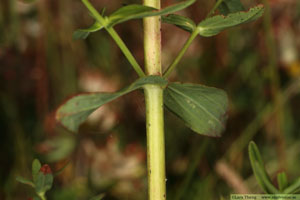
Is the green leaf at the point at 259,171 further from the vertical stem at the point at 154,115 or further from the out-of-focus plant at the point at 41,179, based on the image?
the out-of-focus plant at the point at 41,179

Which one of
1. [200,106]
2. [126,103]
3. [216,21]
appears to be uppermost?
[126,103]

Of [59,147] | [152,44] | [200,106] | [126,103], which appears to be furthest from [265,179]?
[126,103]

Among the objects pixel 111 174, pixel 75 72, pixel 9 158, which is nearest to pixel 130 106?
pixel 75 72

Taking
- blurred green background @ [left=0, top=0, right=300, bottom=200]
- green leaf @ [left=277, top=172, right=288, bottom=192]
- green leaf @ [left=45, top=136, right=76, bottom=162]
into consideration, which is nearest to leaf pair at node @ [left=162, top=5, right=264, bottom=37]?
green leaf @ [left=277, top=172, right=288, bottom=192]

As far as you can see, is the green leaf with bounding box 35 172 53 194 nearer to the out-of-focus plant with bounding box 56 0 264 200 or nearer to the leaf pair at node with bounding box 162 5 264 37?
the out-of-focus plant with bounding box 56 0 264 200

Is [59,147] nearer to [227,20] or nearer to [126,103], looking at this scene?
[126,103]
